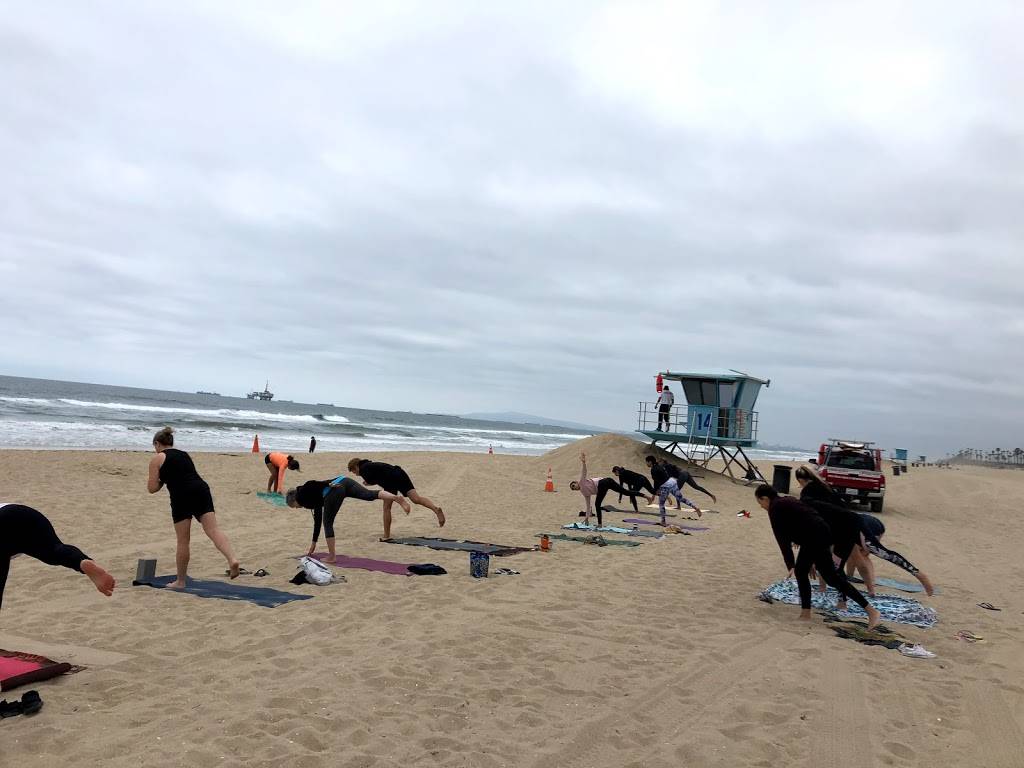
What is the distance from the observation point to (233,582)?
7844mm

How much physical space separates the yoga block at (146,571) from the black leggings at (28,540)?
137 inches

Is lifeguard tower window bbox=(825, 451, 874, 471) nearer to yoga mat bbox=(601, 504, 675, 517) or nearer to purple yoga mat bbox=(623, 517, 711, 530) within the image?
yoga mat bbox=(601, 504, 675, 517)

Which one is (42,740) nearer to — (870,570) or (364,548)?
(364,548)

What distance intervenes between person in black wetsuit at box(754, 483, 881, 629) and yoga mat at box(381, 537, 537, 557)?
14.1 feet

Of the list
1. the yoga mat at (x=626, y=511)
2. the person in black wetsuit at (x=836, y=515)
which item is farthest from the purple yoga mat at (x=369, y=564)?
the yoga mat at (x=626, y=511)

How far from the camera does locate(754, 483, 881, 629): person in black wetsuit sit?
6.93 m

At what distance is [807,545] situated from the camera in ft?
23.2

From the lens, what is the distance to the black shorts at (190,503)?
285 inches

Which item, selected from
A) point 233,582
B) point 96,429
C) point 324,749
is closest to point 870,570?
point 324,749

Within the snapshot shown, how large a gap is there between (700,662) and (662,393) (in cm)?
2175

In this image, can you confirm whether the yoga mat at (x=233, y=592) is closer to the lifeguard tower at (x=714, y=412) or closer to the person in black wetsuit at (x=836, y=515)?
the person in black wetsuit at (x=836, y=515)

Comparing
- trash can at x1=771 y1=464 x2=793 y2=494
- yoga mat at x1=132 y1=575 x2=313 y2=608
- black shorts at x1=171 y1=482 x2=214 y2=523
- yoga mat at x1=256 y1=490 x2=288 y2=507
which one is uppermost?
black shorts at x1=171 y1=482 x2=214 y2=523

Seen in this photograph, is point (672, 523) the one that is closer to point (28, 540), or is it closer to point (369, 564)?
point (369, 564)

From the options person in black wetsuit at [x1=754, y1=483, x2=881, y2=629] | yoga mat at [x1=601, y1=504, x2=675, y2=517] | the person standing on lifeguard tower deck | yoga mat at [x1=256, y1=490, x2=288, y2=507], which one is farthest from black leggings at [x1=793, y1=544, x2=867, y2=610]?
the person standing on lifeguard tower deck
